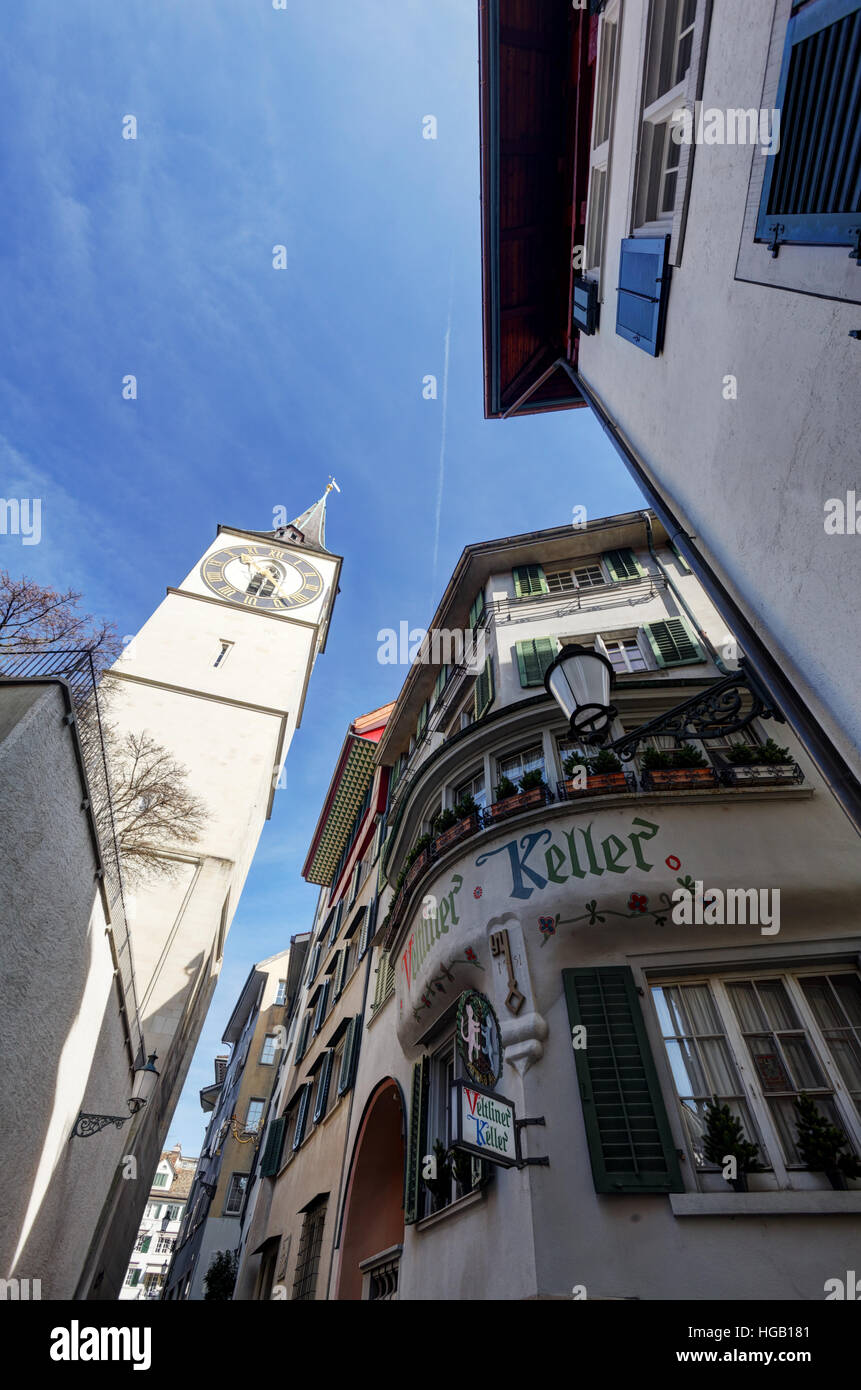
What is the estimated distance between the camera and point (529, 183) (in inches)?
387

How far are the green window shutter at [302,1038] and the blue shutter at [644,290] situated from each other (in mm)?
18967

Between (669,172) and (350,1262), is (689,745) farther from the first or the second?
(350,1262)

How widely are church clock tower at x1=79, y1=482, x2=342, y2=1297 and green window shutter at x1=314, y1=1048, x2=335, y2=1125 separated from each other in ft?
11.7

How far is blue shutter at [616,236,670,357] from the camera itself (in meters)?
6.32

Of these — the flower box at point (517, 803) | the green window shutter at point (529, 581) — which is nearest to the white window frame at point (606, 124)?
the green window shutter at point (529, 581)

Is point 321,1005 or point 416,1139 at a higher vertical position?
point 321,1005

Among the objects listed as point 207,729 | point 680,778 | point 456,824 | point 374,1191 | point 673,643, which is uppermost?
point 207,729

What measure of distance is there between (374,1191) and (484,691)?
8.67 m

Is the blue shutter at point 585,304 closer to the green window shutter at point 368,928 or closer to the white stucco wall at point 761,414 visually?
the white stucco wall at point 761,414

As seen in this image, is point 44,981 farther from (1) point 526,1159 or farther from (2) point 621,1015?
(2) point 621,1015

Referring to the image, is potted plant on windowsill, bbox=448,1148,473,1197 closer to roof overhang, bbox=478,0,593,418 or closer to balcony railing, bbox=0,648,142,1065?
balcony railing, bbox=0,648,142,1065

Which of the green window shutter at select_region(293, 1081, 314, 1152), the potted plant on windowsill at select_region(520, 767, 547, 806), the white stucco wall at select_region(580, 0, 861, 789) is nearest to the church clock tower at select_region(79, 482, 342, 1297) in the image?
the green window shutter at select_region(293, 1081, 314, 1152)

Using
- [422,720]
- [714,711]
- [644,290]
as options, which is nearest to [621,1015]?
[714,711]
